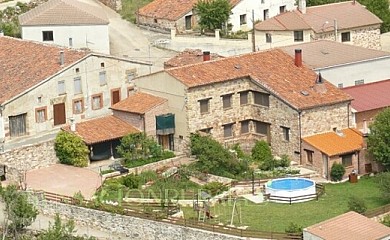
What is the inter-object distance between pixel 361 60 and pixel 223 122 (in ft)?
29.2

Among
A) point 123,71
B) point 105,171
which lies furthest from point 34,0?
point 105,171

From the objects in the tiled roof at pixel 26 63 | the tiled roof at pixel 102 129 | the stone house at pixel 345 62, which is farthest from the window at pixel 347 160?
the tiled roof at pixel 26 63

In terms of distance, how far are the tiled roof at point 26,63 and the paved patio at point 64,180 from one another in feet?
14.6

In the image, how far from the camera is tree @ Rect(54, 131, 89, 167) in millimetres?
69250

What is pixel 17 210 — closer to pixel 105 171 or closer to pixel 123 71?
pixel 105 171

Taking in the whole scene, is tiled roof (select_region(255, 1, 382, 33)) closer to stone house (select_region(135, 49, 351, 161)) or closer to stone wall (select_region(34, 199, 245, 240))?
stone house (select_region(135, 49, 351, 161))

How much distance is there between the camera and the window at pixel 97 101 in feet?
243

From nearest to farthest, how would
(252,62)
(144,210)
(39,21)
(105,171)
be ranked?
(144,210), (105,171), (252,62), (39,21)

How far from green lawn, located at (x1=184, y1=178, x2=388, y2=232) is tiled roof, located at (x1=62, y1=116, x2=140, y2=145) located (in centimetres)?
849

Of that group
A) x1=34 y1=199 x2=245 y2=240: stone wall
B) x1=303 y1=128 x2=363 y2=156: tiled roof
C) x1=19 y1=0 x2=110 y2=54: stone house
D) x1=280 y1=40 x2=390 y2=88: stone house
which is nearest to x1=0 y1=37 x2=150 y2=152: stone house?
x1=19 y1=0 x2=110 y2=54: stone house

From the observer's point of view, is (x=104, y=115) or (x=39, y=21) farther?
(x=39, y=21)

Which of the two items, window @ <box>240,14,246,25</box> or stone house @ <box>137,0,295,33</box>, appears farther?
window @ <box>240,14,246,25</box>

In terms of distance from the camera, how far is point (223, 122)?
71812mm

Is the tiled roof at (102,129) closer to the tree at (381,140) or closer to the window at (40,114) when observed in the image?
the window at (40,114)
